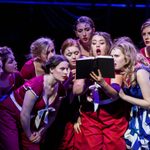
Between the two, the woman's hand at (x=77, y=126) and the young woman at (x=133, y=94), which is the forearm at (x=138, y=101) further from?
the woman's hand at (x=77, y=126)

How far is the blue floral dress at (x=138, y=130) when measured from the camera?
129 inches

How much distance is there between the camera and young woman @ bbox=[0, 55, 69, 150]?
327cm

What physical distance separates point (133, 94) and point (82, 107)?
44cm

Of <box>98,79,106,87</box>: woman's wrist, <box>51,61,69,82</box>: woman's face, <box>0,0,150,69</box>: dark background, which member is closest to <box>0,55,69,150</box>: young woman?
<box>51,61,69,82</box>: woman's face

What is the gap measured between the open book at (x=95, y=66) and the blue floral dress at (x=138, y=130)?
1.05 feet

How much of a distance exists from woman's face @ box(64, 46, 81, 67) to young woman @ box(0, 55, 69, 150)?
11.0 inches

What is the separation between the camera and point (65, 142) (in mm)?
3486

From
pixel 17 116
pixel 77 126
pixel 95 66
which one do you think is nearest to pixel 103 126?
pixel 77 126

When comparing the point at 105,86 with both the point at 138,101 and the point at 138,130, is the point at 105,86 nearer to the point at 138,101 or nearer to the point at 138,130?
the point at 138,101

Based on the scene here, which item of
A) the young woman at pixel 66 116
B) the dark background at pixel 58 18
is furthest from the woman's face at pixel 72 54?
the dark background at pixel 58 18

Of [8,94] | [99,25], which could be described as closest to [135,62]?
[8,94]

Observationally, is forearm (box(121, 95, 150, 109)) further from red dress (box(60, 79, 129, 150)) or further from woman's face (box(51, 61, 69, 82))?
woman's face (box(51, 61, 69, 82))

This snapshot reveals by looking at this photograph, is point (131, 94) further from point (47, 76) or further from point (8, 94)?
point (8, 94)

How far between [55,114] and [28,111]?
0.27 meters
